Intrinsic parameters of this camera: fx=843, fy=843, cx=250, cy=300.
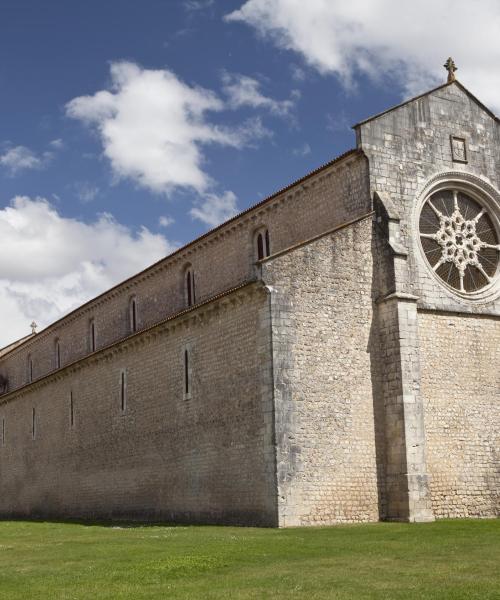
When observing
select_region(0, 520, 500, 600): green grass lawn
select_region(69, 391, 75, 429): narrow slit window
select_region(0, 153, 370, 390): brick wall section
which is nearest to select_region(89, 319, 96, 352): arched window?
select_region(0, 153, 370, 390): brick wall section

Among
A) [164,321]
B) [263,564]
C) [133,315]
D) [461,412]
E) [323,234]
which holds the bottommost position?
[263,564]

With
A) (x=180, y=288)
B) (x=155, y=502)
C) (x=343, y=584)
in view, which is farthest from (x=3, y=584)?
(x=180, y=288)

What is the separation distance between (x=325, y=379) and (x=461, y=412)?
16.2ft

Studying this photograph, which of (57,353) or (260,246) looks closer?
(260,246)

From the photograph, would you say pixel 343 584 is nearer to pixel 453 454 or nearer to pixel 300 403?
pixel 300 403

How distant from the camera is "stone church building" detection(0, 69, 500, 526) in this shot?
74.9 feet

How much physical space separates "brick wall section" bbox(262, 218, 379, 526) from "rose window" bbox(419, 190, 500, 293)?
10.1 ft

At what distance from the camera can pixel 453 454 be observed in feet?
81.6

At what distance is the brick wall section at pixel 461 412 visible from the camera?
24562 mm

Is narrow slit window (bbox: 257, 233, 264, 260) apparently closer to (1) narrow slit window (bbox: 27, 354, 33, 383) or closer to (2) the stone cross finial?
(2) the stone cross finial

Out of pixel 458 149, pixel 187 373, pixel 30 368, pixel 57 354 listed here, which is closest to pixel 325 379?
pixel 187 373

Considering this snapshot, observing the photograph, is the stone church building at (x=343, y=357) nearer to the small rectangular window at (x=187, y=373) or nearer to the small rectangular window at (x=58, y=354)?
the small rectangular window at (x=187, y=373)

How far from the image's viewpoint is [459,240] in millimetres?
27250

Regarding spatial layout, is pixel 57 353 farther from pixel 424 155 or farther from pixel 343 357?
pixel 424 155
